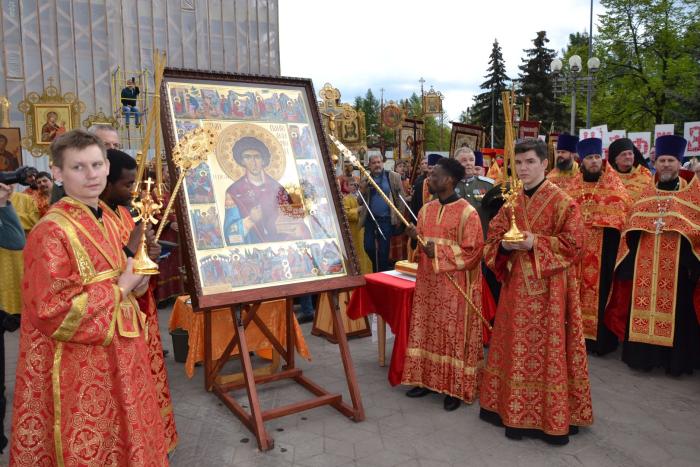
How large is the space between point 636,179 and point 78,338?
6.06 meters

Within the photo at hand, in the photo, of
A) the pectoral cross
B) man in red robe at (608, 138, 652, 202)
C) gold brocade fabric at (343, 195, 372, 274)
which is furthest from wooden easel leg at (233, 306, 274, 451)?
man in red robe at (608, 138, 652, 202)

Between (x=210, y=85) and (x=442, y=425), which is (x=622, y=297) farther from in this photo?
(x=210, y=85)

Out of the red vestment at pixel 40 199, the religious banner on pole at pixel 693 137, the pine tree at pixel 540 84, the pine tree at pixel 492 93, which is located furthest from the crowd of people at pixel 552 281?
the pine tree at pixel 492 93

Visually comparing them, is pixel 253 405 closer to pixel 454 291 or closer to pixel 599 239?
pixel 454 291

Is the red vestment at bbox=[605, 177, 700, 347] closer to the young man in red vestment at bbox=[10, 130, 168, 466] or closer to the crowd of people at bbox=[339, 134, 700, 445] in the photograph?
the crowd of people at bbox=[339, 134, 700, 445]

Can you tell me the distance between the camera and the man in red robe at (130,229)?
2502mm

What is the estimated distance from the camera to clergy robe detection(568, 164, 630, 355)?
18.7 feet

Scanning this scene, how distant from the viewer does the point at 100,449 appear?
89.8 inches

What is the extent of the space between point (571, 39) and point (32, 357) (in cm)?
5052

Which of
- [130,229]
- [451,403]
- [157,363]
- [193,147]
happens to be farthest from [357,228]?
[193,147]

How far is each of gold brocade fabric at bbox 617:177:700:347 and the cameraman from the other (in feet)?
17.1

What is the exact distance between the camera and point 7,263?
4652 millimetres

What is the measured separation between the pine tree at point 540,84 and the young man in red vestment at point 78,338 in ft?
→ 130

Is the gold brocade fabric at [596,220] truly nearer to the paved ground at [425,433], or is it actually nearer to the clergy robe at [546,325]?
the paved ground at [425,433]
